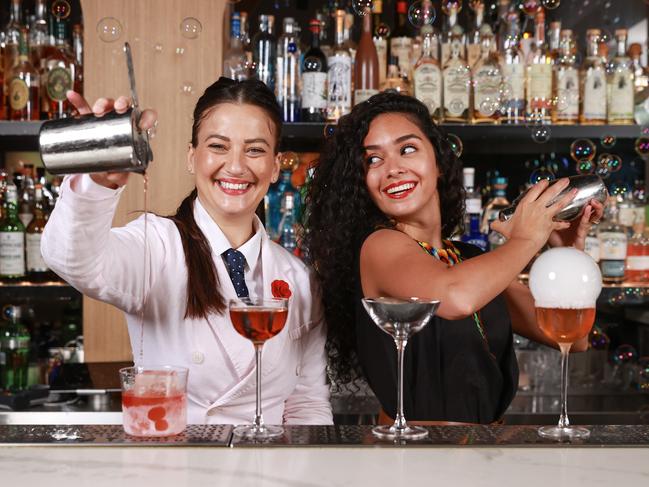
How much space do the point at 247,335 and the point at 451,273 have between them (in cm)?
43

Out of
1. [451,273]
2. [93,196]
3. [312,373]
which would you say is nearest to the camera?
[93,196]

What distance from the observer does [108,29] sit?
2324 mm

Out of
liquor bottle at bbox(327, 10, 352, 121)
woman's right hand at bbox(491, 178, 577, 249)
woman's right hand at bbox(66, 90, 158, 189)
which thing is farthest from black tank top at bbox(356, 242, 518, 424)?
liquor bottle at bbox(327, 10, 352, 121)

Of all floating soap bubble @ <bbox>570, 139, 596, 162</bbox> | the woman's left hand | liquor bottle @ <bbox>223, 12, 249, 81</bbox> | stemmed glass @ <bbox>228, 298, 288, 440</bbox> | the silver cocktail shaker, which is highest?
liquor bottle @ <bbox>223, 12, 249, 81</bbox>

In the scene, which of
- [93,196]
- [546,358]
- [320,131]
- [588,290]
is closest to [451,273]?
[588,290]

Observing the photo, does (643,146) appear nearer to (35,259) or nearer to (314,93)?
(314,93)

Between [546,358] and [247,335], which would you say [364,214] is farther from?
[546,358]

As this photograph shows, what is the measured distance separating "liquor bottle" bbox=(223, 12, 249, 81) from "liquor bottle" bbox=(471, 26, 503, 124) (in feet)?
2.28

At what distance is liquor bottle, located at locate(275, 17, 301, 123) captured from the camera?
2547 millimetres

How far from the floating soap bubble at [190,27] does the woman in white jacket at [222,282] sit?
635mm

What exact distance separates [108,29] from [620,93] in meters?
1.54

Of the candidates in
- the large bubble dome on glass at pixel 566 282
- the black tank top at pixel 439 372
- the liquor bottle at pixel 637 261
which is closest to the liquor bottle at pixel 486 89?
the liquor bottle at pixel 637 261

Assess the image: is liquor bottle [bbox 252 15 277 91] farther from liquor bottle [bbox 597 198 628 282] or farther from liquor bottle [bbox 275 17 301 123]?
liquor bottle [bbox 597 198 628 282]

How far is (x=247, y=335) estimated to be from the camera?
1152 mm
